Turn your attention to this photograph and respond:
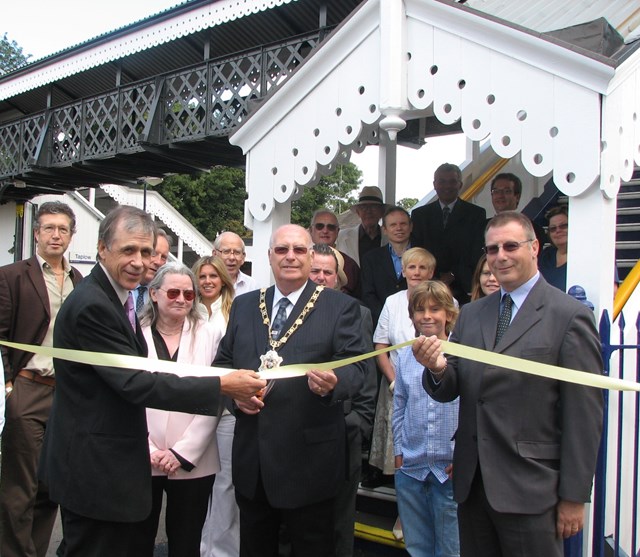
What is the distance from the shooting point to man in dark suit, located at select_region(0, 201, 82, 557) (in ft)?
13.6

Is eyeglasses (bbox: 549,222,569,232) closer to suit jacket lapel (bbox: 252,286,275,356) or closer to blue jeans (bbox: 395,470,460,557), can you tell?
blue jeans (bbox: 395,470,460,557)

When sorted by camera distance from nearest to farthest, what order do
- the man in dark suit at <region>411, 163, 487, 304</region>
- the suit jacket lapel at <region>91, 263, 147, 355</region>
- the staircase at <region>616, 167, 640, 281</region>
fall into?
1. the suit jacket lapel at <region>91, 263, 147, 355</region>
2. the man in dark suit at <region>411, 163, 487, 304</region>
3. the staircase at <region>616, 167, 640, 281</region>

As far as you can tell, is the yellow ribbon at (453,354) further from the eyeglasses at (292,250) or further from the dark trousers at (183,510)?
the dark trousers at (183,510)

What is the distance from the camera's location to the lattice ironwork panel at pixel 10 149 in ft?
61.2

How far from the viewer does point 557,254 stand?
14.6ft

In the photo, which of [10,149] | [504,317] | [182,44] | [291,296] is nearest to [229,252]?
[291,296]

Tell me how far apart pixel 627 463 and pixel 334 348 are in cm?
212

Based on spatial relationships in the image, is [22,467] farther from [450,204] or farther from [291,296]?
[450,204]

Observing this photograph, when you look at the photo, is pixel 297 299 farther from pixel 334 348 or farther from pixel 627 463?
pixel 627 463

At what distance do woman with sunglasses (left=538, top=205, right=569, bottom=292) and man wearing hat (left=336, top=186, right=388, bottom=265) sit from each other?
5.79 feet

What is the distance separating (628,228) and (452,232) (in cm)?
200

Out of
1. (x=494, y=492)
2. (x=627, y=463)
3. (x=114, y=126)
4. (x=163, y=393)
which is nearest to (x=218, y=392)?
(x=163, y=393)

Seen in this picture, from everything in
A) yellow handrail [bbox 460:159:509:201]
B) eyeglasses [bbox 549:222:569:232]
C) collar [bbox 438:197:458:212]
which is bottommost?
eyeglasses [bbox 549:222:569:232]

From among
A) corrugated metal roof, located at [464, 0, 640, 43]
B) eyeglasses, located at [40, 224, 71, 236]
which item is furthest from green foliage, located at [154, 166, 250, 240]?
eyeglasses, located at [40, 224, 71, 236]
